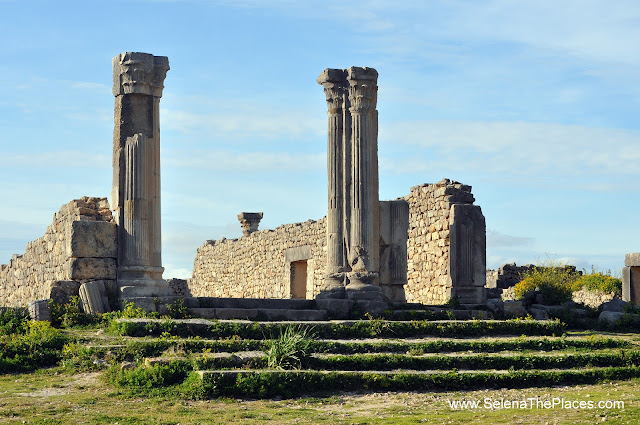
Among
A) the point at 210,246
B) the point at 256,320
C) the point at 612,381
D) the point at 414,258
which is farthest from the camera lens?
the point at 210,246

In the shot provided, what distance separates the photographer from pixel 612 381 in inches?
559

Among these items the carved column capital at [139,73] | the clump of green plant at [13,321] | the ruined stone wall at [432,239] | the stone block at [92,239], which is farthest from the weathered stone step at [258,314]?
the ruined stone wall at [432,239]

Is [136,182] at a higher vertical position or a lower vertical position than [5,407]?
higher

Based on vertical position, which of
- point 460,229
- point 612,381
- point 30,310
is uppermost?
point 460,229

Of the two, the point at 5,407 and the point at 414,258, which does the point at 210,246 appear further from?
the point at 5,407

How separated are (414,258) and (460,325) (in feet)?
31.2

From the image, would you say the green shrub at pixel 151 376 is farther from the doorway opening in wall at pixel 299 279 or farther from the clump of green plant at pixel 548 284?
the doorway opening in wall at pixel 299 279

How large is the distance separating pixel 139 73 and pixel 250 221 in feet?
53.3

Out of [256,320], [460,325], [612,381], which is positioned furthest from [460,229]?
[612,381]

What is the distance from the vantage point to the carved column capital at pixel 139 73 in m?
18.7

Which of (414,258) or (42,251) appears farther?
(414,258)

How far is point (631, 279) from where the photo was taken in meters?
26.4

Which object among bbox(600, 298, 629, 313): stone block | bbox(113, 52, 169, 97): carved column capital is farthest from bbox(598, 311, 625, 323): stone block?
bbox(113, 52, 169, 97): carved column capital

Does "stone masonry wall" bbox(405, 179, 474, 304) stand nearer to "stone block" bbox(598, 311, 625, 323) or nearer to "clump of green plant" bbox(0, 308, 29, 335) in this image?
"stone block" bbox(598, 311, 625, 323)
